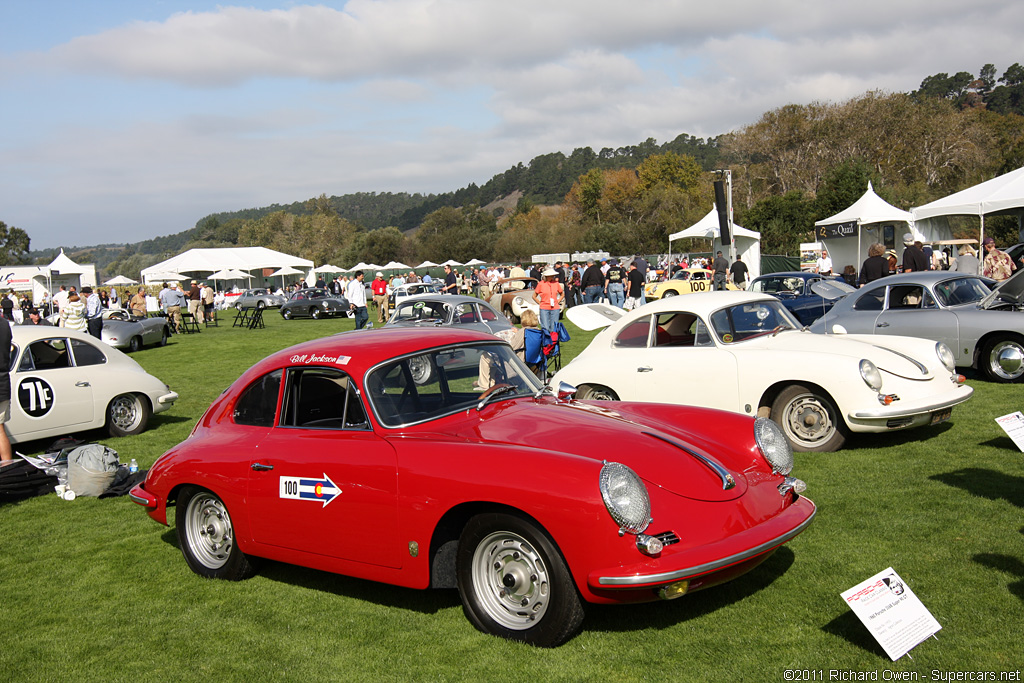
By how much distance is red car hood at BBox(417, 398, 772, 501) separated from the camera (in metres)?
4.09

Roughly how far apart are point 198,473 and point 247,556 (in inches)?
24.4

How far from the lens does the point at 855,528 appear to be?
5340 mm

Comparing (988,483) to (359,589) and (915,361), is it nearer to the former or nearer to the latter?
(915,361)

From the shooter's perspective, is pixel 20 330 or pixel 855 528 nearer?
pixel 855 528

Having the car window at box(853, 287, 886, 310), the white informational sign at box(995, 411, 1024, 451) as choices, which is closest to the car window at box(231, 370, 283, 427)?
the white informational sign at box(995, 411, 1024, 451)

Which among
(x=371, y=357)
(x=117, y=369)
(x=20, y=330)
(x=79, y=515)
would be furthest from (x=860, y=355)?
(x=20, y=330)

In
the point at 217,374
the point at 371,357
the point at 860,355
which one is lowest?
the point at 217,374

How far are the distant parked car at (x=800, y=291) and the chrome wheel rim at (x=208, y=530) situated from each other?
12985 millimetres

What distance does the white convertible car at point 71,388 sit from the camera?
8.85 metres

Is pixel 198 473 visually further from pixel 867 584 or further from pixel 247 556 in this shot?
pixel 867 584

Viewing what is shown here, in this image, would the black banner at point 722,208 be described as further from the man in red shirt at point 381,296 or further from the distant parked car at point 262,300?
the distant parked car at point 262,300

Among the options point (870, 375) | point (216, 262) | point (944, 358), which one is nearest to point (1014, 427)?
point (870, 375)

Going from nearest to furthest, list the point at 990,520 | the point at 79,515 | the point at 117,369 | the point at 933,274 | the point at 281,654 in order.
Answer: the point at 281,654 → the point at 990,520 → the point at 79,515 → the point at 117,369 → the point at 933,274

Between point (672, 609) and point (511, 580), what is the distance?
975 mm
